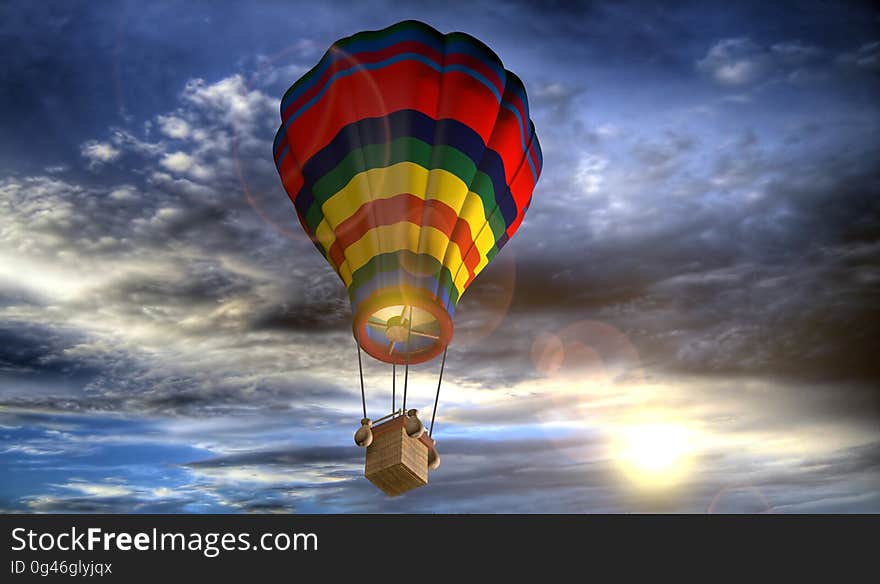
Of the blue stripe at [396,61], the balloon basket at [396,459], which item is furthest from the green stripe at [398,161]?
the balloon basket at [396,459]

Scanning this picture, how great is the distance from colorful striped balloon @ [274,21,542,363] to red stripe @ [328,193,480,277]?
0.05 ft

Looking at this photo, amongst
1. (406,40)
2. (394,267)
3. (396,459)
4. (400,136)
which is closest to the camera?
(396,459)

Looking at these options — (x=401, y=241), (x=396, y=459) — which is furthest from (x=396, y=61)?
(x=396, y=459)

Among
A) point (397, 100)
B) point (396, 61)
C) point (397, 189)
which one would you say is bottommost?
point (397, 189)

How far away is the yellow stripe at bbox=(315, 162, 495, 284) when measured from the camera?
1112cm

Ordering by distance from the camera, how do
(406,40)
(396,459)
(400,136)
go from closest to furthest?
(396,459)
(400,136)
(406,40)

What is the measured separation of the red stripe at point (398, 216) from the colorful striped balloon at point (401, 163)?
2cm

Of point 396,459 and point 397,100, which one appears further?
point 397,100

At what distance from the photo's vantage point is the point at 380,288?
10.8 meters

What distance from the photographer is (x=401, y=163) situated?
11.1m

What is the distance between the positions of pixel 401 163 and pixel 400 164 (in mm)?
22

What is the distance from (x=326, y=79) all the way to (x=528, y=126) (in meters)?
3.69

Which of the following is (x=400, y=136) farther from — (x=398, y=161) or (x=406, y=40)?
(x=406, y=40)
